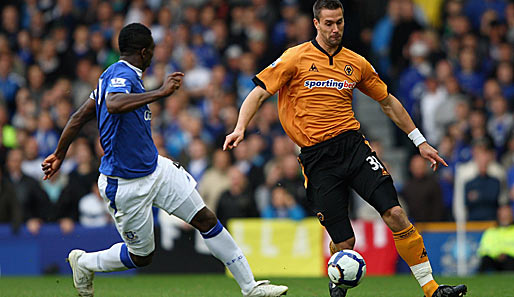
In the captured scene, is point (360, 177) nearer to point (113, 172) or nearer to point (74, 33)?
point (113, 172)

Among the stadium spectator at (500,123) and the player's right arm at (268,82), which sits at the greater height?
the player's right arm at (268,82)

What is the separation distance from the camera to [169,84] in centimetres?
748

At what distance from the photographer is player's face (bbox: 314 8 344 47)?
8.23m

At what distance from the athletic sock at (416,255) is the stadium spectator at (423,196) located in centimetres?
665

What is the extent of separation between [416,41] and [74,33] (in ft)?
24.1

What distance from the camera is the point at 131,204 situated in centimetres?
804

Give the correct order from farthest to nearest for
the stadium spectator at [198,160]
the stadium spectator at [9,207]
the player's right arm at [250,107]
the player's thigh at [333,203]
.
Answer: the stadium spectator at [198,160], the stadium spectator at [9,207], the player's thigh at [333,203], the player's right arm at [250,107]

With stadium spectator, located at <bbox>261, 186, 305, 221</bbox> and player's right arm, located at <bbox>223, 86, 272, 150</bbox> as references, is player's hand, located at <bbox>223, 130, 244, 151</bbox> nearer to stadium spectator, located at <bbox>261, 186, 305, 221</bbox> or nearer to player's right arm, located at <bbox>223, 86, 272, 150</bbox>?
player's right arm, located at <bbox>223, 86, 272, 150</bbox>

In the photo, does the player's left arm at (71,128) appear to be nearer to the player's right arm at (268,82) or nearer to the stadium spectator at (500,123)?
the player's right arm at (268,82)

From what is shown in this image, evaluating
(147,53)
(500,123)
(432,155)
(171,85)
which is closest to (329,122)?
(432,155)

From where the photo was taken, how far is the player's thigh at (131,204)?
26.3ft

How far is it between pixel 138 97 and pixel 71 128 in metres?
1.15

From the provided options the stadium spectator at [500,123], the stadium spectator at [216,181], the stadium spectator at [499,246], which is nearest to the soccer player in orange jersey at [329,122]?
the stadium spectator at [499,246]

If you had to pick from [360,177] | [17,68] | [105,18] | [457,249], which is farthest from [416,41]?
[360,177]
